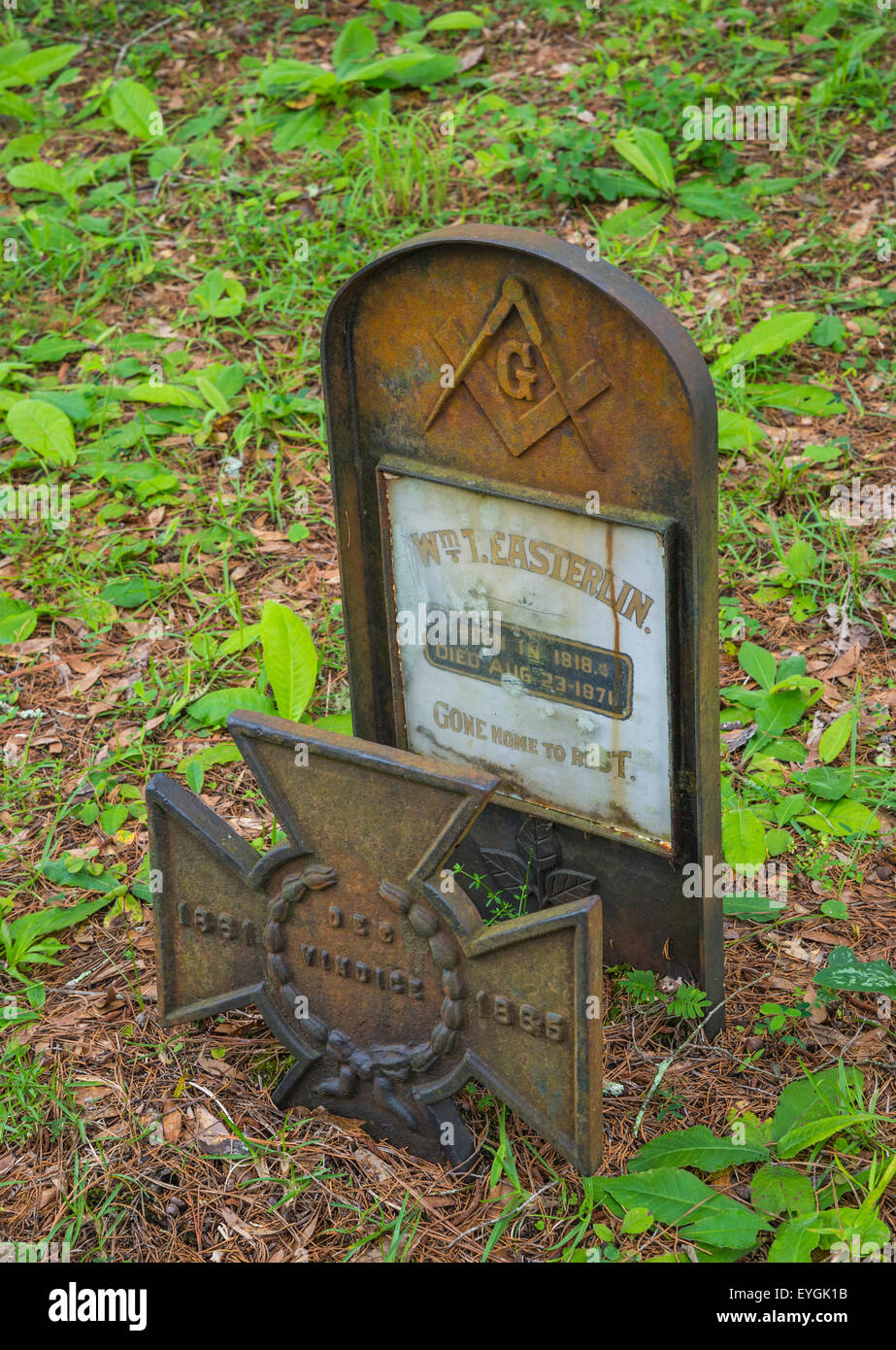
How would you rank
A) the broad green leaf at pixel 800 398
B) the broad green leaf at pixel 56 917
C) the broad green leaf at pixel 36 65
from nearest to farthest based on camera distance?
the broad green leaf at pixel 56 917 < the broad green leaf at pixel 800 398 < the broad green leaf at pixel 36 65

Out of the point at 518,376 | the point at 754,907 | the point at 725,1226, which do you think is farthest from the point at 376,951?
the point at 518,376

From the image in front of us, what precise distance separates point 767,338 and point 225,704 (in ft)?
6.61

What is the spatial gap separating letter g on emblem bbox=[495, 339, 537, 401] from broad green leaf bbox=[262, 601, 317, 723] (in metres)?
1.10

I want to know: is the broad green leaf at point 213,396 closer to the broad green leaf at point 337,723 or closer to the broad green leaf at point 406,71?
the broad green leaf at point 337,723

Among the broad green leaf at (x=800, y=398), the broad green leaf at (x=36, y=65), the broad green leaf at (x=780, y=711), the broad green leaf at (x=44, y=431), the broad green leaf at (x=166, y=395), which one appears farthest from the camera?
the broad green leaf at (x=36, y=65)

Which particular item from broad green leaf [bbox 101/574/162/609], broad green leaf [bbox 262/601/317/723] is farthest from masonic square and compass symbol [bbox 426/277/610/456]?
broad green leaf [bbox 101/574/162/609]

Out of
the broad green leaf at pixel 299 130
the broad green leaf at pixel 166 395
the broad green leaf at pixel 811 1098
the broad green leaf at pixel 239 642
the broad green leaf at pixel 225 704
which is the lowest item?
the broad green leaf at pixel 811 1098

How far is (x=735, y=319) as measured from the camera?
160 inches

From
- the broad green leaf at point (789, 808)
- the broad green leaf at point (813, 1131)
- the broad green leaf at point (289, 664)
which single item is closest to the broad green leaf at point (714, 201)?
the broad green leaf at point (289, 664)

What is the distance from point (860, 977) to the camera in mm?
2221

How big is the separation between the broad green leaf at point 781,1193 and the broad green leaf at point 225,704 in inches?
63.4

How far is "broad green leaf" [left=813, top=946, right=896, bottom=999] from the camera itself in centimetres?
220

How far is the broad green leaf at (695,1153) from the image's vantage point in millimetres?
2043

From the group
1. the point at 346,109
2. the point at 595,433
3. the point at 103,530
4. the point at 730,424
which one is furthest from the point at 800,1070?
the point at 346,109
